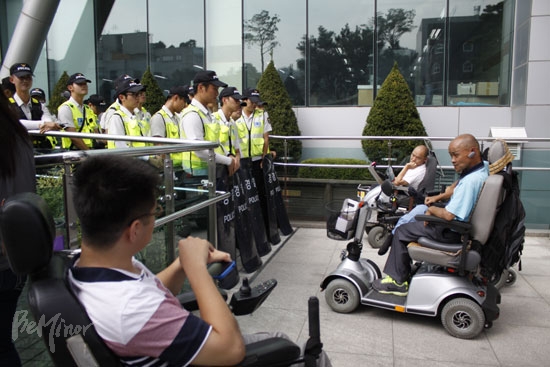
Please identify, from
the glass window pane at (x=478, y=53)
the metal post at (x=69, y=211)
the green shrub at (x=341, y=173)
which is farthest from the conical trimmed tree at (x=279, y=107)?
the metal post at (x=69, y=211)

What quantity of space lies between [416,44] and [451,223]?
8638mm

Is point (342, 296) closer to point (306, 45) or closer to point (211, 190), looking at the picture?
point (211, 190)

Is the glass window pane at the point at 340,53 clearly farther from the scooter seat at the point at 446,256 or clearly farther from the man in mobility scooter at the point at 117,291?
the man in mobility scooter at the point at 117,291

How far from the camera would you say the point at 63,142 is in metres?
5.44

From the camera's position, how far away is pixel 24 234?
1257mm

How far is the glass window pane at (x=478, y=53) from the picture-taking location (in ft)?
34.8

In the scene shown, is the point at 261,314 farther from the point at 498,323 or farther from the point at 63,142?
the point at 63,142

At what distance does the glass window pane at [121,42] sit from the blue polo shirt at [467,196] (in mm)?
11244

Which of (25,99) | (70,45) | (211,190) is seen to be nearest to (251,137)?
(25,99)

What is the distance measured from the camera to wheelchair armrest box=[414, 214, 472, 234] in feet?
11.5

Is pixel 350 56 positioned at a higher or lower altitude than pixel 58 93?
higher

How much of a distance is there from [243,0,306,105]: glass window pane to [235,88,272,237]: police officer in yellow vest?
510 centimetres

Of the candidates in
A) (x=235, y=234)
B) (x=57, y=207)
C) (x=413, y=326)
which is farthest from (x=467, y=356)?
(x=57, y=207)

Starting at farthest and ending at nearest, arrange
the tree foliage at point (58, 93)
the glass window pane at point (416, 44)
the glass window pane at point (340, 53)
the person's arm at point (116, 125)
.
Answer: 1. the tree foliage at point (58, 93)
2. the glass window pane at point (340, 53)
3. the glass window pane at point (416, 44)
4. the person's arm at point (116, 125)
